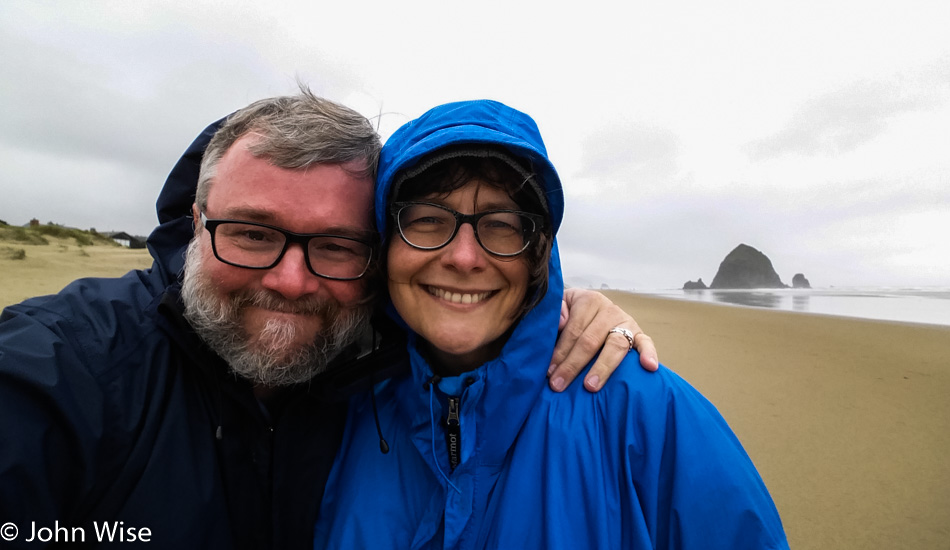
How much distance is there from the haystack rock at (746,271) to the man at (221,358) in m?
98.7

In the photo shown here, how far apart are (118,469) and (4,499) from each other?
265mm

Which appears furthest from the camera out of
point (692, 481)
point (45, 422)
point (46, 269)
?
point (46, 269)

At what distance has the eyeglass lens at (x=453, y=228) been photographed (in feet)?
5.04

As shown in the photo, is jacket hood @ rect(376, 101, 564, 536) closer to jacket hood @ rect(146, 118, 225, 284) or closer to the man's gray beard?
the man's gray beard

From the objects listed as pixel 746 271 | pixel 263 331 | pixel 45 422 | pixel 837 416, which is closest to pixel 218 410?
pixel 263 331

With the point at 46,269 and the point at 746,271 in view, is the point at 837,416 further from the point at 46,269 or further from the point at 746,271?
the point at 746,271

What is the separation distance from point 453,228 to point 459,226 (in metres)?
0.03

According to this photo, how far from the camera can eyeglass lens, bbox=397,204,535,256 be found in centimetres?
154

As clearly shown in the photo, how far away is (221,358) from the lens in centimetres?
167

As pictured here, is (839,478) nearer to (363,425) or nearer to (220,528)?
(363,425)

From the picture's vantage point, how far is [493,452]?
1.44 metres

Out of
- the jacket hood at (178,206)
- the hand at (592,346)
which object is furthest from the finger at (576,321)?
the jacket hood at (178,206)

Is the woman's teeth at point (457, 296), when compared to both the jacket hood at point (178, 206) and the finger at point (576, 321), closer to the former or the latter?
the finger at point (576, 321)

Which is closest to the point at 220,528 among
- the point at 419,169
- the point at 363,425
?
the point at 363,425
